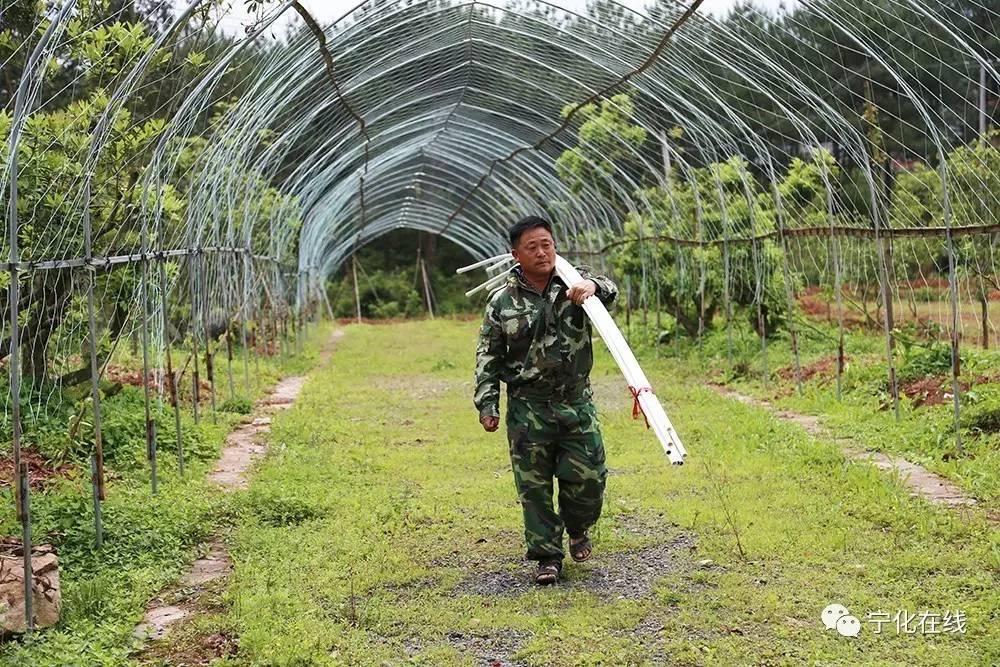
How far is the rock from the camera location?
465 centimetres

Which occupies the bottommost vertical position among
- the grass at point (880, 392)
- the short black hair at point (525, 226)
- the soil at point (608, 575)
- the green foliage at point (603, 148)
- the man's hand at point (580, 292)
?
the soil at point (608, 575)

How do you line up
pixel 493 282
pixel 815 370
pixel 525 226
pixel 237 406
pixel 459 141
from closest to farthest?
pixel 525 226 < pixel 493 282 < pixel 237 406 < pixel 815 370 < pixel 459 141

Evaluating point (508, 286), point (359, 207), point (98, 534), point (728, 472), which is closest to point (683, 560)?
point (508, 286)

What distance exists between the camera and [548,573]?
538cm

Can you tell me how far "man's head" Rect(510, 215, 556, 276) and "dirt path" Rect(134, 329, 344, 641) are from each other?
216 centimetres

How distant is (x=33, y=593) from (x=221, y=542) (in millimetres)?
1762

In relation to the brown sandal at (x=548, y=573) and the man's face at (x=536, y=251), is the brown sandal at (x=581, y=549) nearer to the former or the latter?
the brown sandal at (x=548, y=573)

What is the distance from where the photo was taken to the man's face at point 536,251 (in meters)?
5.41

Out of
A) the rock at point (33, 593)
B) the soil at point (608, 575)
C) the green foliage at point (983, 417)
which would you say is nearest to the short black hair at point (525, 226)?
the soil at point (608, 575)

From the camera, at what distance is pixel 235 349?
19.8m

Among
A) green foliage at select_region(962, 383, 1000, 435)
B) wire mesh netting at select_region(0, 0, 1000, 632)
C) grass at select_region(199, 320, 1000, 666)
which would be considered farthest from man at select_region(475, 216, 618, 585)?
green foliage at select_region(962, 383, 1000, 435)

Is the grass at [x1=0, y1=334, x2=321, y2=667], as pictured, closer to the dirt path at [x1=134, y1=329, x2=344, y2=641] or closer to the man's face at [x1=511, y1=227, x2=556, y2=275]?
the dirt path at [x1=134, y1=329, x2=344, y2=641]

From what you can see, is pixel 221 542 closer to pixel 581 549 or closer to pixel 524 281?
pixel 581 549

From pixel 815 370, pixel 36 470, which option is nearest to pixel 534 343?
pixel 36 470
